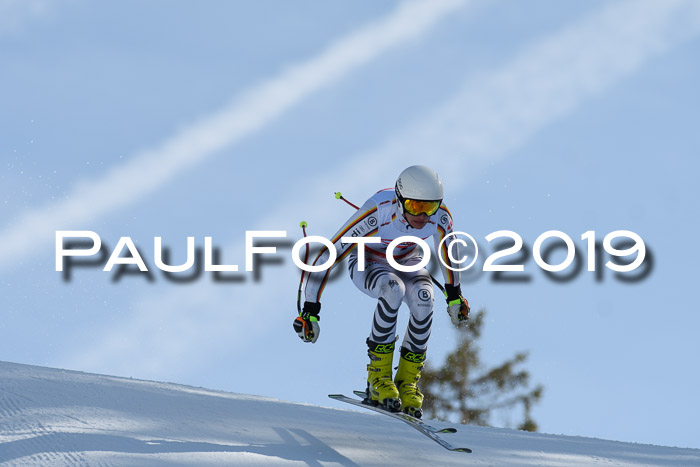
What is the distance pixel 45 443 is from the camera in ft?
17.8

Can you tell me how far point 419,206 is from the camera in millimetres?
6961

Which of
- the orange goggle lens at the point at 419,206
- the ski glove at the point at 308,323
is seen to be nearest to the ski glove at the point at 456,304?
the orange goggle lens at the point at 419,206

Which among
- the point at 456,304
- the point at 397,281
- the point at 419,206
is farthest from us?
the point at 456,304

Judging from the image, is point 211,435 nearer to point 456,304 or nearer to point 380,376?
point 380,376

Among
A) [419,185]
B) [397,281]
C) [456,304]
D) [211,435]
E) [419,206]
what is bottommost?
[211,435]

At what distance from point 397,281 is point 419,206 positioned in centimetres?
64

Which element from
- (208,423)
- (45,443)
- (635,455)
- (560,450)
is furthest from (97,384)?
(635,455)

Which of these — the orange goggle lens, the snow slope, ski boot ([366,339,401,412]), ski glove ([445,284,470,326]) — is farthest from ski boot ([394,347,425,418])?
the orange goggle lens

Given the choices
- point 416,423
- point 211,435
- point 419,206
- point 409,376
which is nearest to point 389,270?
point 419,206

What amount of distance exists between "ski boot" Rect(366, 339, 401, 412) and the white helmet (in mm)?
1239

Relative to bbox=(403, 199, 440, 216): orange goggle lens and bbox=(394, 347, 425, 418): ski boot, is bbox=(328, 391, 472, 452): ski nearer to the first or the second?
bbox=(394, 347, 425, 418): ski boot

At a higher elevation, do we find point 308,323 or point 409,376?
point 308,323

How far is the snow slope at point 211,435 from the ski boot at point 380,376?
0.28 m

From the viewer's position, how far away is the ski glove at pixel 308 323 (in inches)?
280
